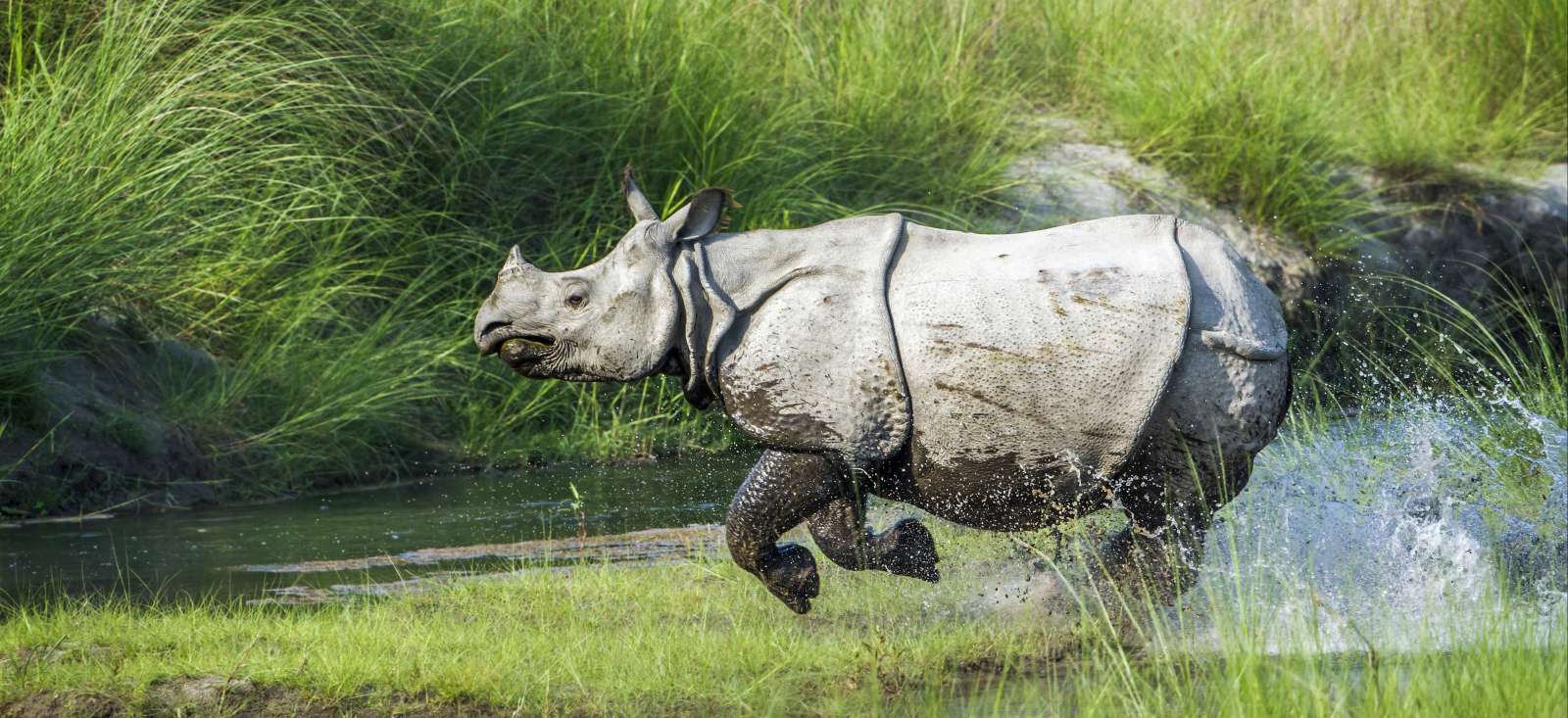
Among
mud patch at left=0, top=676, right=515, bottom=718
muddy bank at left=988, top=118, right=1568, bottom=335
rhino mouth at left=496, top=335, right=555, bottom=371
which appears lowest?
muddy bank at left=988, top=118, right=1568, bottom=335

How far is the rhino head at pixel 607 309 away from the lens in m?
4.32

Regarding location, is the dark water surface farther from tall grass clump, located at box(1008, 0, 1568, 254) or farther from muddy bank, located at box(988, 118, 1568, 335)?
tall grass clump, located at box(1008, 0, 1568, 254)

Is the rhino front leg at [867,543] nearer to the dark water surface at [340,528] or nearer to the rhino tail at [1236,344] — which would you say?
the rhino tail at [1236,344]

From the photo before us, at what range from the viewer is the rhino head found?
4324 millimetres

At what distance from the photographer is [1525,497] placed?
549 centimetres

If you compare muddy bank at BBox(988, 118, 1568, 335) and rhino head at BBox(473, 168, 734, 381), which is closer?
rhino head at BBox(473, 168, 734, 381)

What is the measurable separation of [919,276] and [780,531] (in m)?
0.76

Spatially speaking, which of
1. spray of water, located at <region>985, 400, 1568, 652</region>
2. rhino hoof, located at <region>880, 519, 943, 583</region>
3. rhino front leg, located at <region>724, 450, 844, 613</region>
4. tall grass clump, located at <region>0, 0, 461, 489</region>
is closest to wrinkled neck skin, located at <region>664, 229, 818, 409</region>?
rhino front leg, located at <region>724, 450, 844, 613</region>

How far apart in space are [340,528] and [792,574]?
3.09 metres

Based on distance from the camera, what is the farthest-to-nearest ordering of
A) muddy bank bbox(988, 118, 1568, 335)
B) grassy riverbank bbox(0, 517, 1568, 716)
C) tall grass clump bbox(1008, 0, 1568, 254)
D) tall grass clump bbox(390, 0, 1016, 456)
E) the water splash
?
tall grass clump bbox(1008, 0, 1568, 254) → muddy bank bbox(988, 118, 1568, 335) → tall grass clump bbox(390, 0, 1016, 456) → the water splash → grassy riverbank bbox(0, 517, 1568, 716)

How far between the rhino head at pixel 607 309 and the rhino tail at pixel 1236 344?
4.23ft

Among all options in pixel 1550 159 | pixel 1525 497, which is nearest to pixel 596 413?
pixel 1525 497

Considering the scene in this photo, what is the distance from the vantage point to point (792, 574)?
4.49 meters

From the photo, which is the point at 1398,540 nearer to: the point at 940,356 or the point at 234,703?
the point at 940,356
